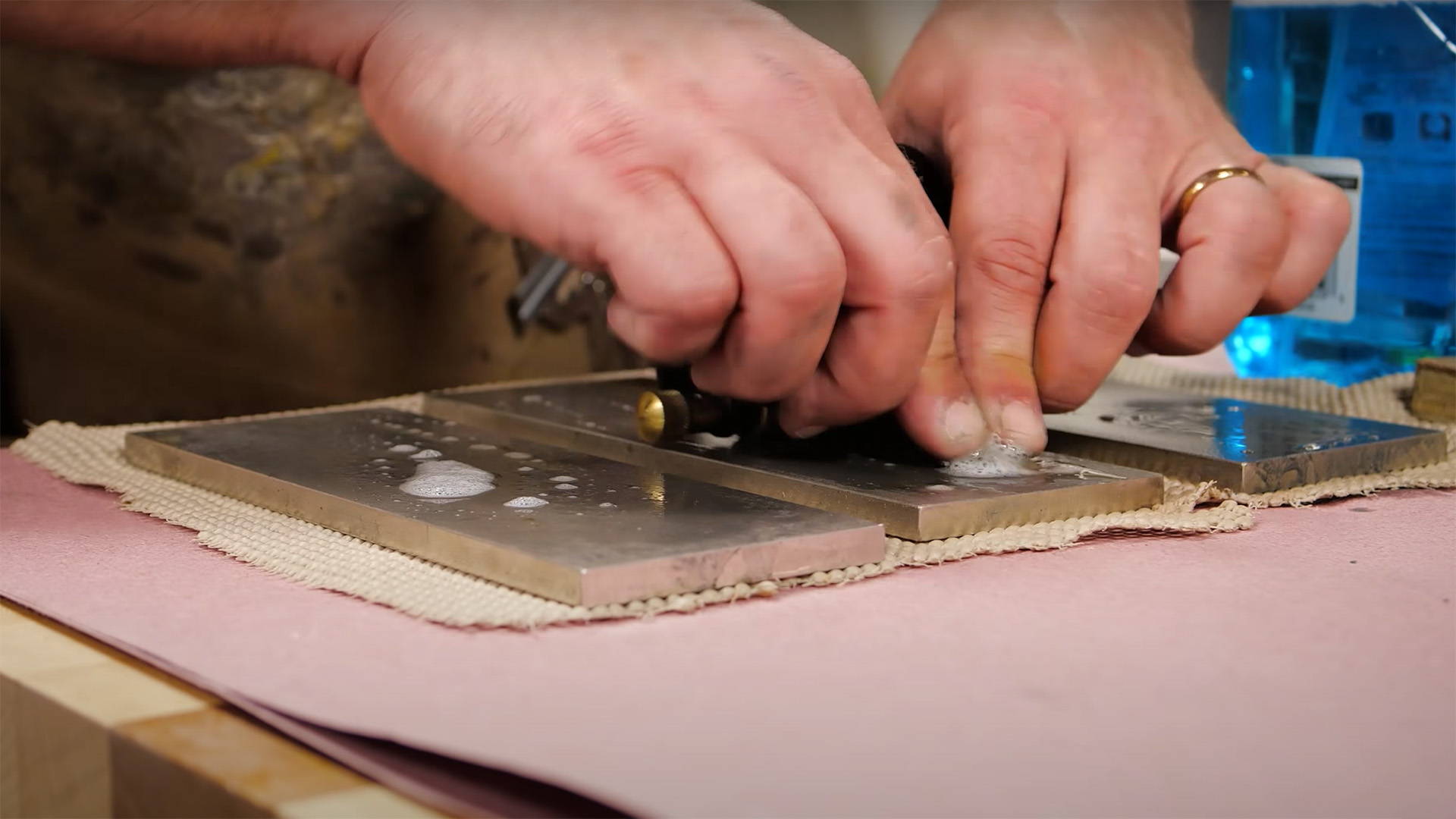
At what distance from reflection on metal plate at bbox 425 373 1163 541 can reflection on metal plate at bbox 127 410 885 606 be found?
4 cm

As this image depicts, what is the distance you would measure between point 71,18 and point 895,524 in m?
0.58

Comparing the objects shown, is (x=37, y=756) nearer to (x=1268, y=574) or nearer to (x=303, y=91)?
(x=1268, y=574)

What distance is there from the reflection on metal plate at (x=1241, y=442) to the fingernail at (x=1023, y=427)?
0.27 ft

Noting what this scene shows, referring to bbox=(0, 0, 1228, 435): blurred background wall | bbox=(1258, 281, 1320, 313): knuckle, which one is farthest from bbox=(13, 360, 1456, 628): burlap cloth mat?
bbox=(0, 0, 1228, 435): blurred background wall

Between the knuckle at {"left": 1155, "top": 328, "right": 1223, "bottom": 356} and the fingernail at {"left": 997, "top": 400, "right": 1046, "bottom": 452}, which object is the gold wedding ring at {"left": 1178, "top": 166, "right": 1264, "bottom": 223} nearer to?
the knuckle at {"left": 1155, "top": 328, "right": 1223, "bottom": 356}

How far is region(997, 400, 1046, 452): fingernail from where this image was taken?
67 cm

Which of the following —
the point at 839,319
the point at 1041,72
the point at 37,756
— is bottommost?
the point at 37,756

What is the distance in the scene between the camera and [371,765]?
0.37m

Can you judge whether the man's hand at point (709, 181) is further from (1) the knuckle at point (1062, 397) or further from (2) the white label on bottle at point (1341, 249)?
(2) the white label on bottle at point (1341, 249)

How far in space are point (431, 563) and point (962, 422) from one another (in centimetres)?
25

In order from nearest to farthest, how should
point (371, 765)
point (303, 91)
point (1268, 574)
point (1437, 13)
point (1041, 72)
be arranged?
point (371, 765) < point (1268, 574) < point (1041, 72) < point (1437, 13) < point (303, 91)

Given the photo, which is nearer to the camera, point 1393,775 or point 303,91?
point 1393,775

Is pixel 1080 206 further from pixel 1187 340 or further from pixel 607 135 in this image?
pixel 607 135

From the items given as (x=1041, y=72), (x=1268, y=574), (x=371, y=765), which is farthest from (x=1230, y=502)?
(x=371, y=765)
